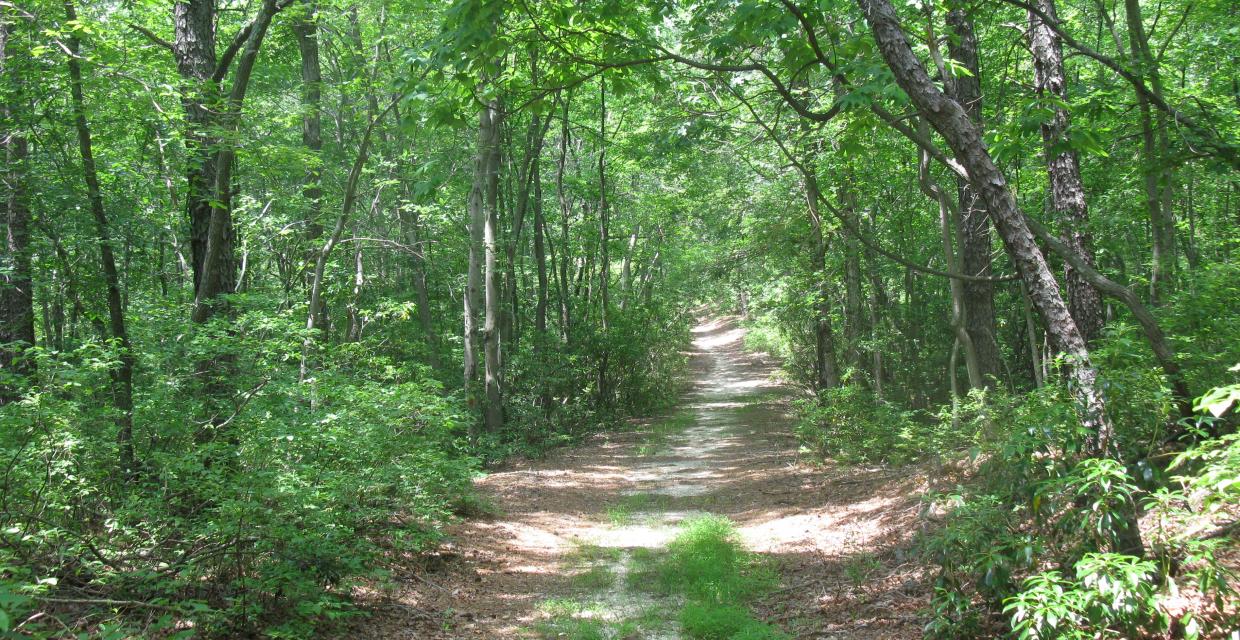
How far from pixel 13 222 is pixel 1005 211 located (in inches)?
369

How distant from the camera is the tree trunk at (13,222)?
666 centimetres

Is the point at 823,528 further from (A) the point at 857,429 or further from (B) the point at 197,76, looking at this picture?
(B) the point at 197,76

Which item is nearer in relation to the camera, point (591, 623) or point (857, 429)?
point (591, 623)

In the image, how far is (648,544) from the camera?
8.66 metres

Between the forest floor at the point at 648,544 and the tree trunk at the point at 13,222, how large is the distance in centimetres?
426

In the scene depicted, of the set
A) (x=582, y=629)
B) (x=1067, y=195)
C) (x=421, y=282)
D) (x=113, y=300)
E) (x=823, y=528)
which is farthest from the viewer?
(x=421, y=282)

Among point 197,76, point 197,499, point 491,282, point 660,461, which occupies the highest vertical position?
point 197,76

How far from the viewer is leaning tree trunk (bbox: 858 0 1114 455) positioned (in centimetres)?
412

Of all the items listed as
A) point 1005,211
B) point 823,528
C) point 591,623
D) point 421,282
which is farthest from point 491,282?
point 1005,211

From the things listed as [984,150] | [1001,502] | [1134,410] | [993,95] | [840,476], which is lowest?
[840,476]

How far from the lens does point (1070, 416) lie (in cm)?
412

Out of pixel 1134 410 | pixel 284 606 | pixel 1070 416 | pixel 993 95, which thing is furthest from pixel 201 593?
pixel 993 95

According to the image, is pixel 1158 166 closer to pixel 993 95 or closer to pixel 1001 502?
pixel 1001 502

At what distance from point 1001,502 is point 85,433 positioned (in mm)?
6215
